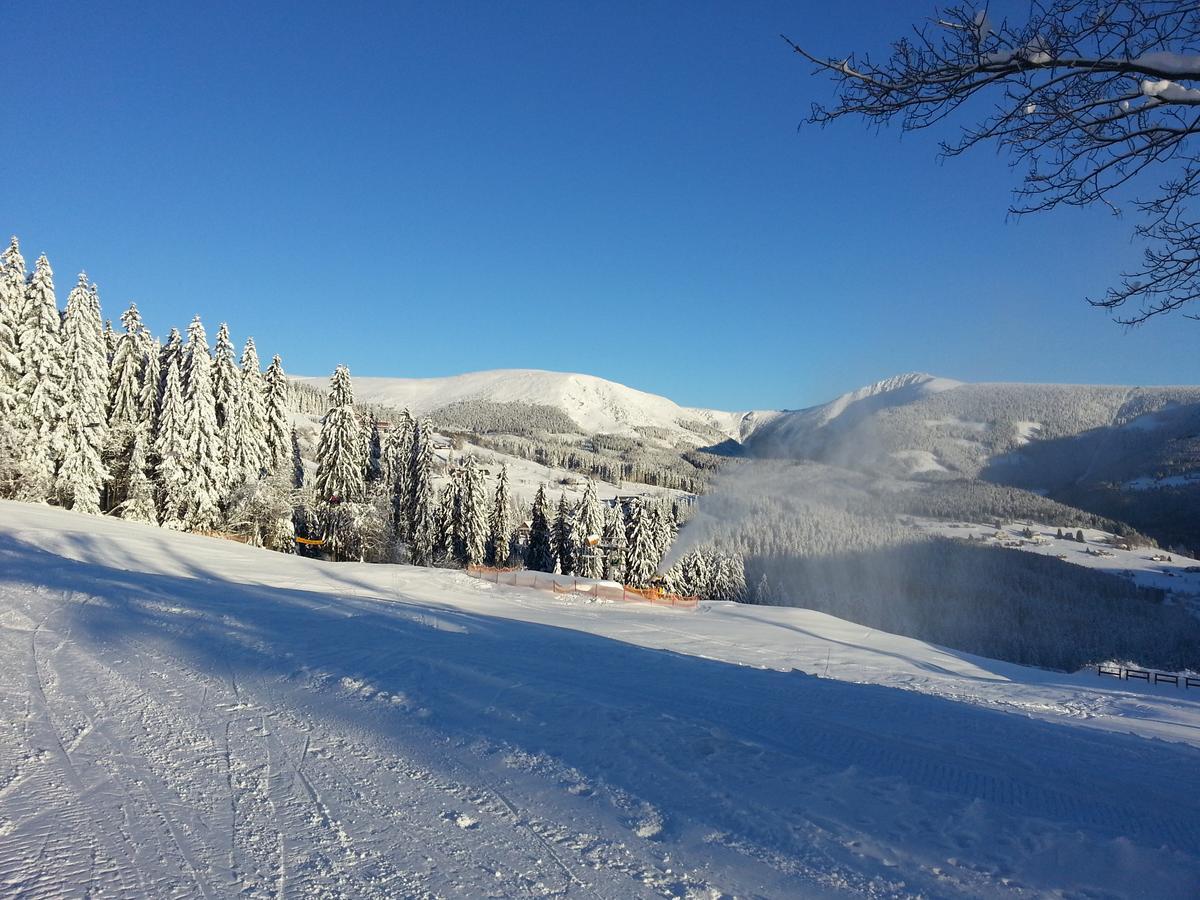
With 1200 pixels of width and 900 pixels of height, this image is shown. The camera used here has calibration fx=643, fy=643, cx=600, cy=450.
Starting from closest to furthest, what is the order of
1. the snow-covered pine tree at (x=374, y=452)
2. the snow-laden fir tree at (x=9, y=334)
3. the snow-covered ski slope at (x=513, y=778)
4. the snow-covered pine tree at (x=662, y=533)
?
the snow-covered ski slope at (x=513, y=778) < the snow-laden fir tree at (x=9, y=334) < the snow-covered pine tree at (x=374, y=452) < the snow-covered pine tree at (x=662, y=533)

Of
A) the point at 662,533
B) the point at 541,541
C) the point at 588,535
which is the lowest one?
the point at 541,541

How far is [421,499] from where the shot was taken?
45.2 metres

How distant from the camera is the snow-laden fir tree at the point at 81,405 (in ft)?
98.0

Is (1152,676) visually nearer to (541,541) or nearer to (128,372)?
(541,541)

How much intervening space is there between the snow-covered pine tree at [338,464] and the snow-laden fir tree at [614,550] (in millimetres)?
20126

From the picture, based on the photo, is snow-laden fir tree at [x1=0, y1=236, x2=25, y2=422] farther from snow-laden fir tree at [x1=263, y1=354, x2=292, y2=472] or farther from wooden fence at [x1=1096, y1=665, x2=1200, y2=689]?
wooden fence at [x1=1096, y1=665, x2=1200, y2=689]

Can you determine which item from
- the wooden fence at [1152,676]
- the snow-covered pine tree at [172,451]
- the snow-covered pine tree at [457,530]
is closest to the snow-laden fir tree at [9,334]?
the snow-covered pine tree at [172,451]

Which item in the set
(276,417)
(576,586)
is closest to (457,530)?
(276,417)

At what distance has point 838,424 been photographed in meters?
89.6

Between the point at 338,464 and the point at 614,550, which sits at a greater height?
the point at 338,464

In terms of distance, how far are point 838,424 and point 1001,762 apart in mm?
89946

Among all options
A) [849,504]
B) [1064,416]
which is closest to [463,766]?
[849,504]

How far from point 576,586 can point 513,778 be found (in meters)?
27.0

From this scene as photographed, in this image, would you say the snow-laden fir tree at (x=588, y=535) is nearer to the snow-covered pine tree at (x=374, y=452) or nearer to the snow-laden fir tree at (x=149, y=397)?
the snow-covered pine tree at (x=374, y=452)
